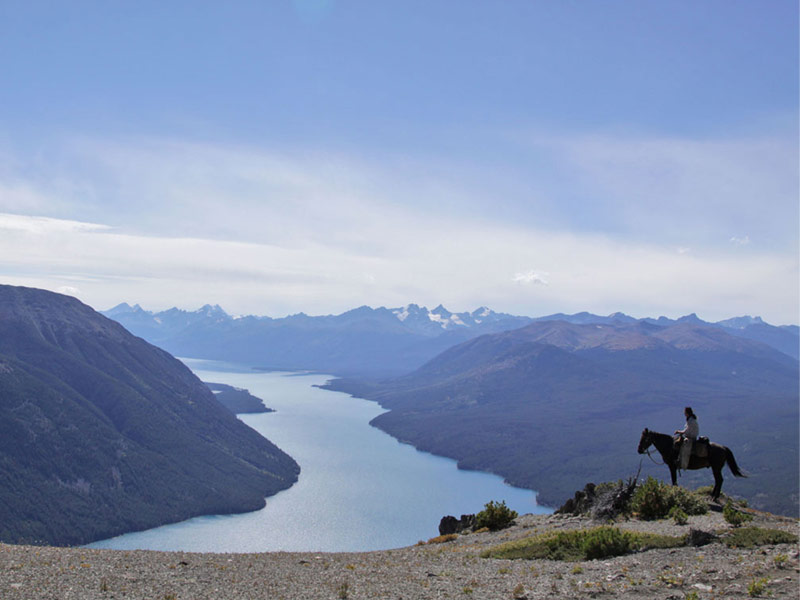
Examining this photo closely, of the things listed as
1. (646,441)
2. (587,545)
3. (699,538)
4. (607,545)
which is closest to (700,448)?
(646,441)

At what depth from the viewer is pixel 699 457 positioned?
98.4 ft

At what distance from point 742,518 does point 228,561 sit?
82.0ft

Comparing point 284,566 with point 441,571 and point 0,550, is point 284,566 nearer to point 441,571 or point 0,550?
point 441,571

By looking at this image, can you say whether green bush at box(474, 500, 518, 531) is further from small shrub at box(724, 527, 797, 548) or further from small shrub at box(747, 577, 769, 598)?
small shrub at box(747, 577, 769, 598)

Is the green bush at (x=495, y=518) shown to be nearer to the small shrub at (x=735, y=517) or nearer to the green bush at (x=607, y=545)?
the green bush at (x=607, y=545)

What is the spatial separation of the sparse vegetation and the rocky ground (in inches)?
32.2

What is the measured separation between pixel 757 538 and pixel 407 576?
15299 millimetres

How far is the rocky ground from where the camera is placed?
18.9 m

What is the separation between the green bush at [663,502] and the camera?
32.1 metres

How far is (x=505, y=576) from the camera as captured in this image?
22.3 metres

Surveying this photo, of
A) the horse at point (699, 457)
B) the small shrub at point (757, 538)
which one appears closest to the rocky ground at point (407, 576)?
the small shrub at point (757, 538)

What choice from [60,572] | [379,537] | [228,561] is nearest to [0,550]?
[60,572]

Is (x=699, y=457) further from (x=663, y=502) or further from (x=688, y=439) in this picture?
(x=663, y=502)

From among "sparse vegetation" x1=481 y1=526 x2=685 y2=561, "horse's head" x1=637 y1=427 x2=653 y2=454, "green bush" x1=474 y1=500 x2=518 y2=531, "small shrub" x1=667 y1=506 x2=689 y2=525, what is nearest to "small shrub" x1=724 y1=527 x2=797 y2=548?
"sparse vegetation" x1=481 y1=526 x2=685 y2=561
